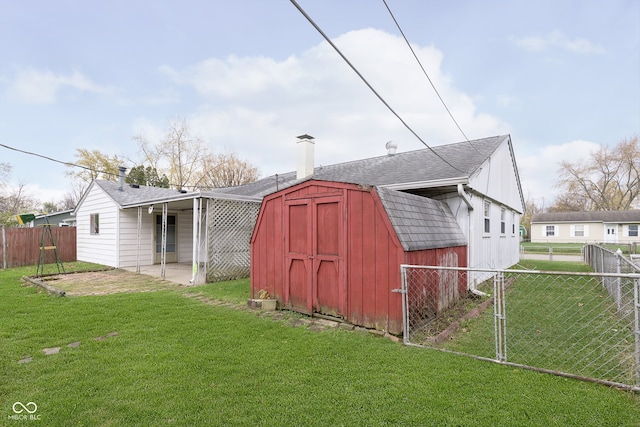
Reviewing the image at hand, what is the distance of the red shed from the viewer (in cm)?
452

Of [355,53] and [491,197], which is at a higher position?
[355,53]

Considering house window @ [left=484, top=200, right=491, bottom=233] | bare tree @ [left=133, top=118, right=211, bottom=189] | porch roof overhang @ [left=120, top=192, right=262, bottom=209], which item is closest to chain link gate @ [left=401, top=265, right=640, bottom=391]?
house window @ [left=484, top=200, right=491, bottom=233]

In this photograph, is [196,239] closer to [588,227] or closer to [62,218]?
[62,218]

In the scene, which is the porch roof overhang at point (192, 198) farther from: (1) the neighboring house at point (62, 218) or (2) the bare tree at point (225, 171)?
(2) the bare tree at point (225, 171)

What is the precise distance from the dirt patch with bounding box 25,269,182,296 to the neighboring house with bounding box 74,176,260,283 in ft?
2.67

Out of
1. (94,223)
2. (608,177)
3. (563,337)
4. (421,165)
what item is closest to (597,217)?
(608,177)

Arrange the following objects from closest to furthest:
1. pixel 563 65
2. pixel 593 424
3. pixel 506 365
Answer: pixel 593 424 → pixel 506 365 → pixel 563 65

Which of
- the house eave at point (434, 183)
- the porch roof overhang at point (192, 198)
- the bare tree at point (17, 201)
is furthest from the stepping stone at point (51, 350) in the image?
the bare tree at point (17, 201)

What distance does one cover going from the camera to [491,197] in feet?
29.9

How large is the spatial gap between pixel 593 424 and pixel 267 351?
10.3 feet

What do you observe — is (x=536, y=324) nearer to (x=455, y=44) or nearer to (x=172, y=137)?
(x=455, y=44)

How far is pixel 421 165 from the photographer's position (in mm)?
9148

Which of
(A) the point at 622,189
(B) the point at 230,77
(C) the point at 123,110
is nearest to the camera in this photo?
(B) the point at 230,77

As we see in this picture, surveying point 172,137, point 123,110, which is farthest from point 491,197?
point 172,137
